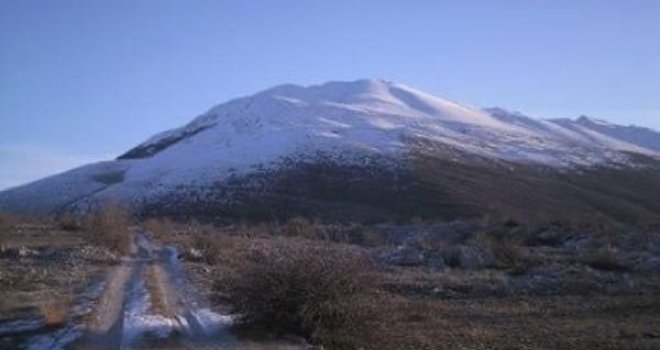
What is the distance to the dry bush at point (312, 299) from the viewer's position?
53.9ft

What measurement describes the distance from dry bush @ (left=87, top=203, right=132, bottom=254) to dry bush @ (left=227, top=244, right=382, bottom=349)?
91.4ft

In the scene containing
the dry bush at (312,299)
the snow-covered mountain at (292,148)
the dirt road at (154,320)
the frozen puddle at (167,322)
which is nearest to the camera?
the dirt road at (154,320)

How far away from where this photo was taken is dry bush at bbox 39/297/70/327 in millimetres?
18609

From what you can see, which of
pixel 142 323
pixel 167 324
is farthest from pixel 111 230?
pixel 167 324

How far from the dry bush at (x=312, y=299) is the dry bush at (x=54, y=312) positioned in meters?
4.18

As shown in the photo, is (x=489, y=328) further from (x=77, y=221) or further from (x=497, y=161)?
(x=497, y=161)

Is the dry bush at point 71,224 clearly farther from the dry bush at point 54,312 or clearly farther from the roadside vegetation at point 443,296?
the dry bush at point 54,312

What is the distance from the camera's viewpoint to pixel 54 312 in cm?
1930

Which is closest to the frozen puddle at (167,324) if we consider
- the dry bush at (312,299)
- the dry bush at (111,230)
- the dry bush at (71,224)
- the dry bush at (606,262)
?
the dry bush at (312,299)

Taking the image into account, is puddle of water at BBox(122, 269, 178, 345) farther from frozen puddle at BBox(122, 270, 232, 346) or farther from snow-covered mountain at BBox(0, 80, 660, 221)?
snow-covered mountain at BBox(0, 80, 660, 221)

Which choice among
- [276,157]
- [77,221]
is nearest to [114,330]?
[77,221]

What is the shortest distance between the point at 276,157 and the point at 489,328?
109290 mm

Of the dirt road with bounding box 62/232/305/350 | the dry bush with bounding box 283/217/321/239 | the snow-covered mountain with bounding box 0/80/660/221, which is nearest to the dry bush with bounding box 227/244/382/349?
the dirt road with bounding box 62/232/305/350

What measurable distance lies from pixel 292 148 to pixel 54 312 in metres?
113
